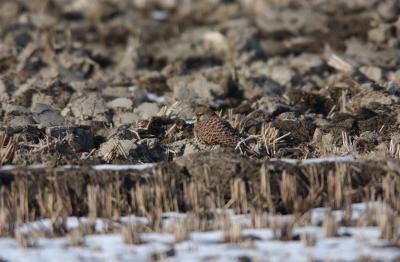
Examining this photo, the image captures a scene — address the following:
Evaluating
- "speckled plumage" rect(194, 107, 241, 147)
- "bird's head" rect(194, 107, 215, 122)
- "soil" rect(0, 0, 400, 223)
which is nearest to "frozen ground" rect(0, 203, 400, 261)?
"soil" rect(0, 0, 400, 223)

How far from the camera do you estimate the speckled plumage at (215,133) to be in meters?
10.8

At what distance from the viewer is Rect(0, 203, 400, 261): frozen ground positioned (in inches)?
298

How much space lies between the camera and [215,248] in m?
7.79

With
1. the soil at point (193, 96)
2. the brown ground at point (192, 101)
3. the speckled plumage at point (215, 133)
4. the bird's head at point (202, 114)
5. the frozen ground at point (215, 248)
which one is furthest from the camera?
the bird's head at point (202, 114)

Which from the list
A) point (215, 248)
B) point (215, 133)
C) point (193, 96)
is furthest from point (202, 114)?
point (215, 248)

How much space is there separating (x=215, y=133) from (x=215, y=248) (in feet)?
10.6

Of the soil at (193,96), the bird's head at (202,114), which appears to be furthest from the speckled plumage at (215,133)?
the soil at (193,96)

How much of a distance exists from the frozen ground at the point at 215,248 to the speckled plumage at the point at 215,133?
2.58 m

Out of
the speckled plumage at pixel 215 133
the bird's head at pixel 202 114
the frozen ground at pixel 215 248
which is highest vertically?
the bird's head at pixel 202 114

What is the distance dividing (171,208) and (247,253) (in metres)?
1.32

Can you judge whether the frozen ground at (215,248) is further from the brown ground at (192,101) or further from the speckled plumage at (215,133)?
the speckled plumage at (215,133)

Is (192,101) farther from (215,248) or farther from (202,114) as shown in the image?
(215,248)

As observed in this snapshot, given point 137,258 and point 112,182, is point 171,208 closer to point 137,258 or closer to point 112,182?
point 112,182

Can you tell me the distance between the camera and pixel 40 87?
1468 cm
